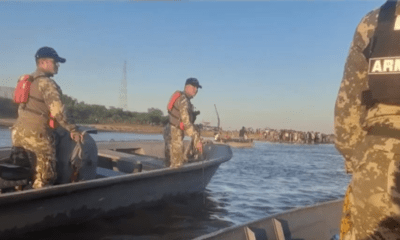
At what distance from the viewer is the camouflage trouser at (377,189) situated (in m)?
2.02

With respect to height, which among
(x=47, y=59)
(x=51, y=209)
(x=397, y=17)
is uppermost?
(x=47, y=59)

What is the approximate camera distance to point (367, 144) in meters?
2.14

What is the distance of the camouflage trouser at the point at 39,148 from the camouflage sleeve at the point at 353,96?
4.82 m

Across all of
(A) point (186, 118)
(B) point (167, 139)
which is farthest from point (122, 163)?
(A) point (186, 118)

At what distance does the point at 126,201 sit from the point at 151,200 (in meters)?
0.81

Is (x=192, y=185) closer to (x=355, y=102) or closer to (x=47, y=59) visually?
(x=47, y=59)

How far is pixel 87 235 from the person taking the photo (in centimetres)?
641

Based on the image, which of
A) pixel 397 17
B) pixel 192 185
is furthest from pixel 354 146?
pixel 192 185

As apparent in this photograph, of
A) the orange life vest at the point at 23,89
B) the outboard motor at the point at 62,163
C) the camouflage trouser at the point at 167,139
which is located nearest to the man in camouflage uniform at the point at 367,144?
the outboard motor at the point at 62,163

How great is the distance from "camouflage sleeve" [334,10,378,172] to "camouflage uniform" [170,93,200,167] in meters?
5.96

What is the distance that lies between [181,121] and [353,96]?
639 cm

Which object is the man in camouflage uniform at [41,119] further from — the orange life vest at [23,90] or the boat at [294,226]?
the boat at [294,226]

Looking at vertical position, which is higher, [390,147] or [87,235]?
[390,147]

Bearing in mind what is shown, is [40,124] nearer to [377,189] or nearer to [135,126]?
[377,189]
